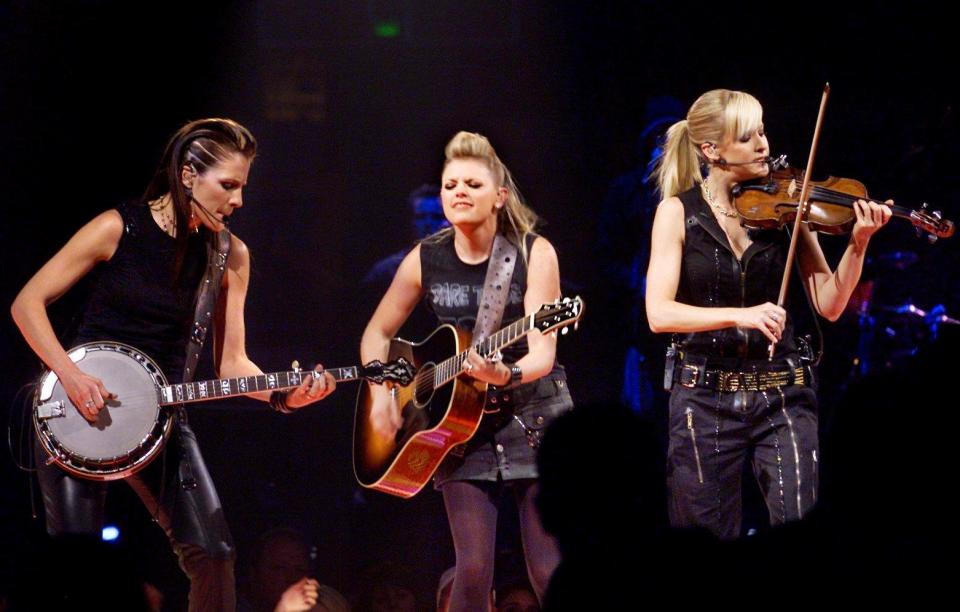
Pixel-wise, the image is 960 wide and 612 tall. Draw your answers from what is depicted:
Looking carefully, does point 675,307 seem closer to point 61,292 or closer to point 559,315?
point 559,315

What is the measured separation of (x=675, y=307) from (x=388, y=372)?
129 cm

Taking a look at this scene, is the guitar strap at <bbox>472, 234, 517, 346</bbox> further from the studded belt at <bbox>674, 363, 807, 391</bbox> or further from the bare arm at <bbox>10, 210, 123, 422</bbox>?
the bare arm at <bbox>10, 210, 123, 422</bbox>

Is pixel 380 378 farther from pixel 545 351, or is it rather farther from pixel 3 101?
pixel 3 101

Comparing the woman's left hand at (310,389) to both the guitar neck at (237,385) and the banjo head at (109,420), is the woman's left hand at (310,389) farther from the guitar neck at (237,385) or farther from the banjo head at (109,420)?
the banjo head at (109,420)

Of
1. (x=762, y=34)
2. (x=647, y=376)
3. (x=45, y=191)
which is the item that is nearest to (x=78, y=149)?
(x=45, y=191)

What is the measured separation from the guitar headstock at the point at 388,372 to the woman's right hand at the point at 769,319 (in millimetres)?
1512

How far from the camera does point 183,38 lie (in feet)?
21.4

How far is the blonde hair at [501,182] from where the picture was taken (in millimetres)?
4652

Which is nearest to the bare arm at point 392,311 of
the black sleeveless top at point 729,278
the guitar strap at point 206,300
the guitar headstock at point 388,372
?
the guitar headstock at point 388,372

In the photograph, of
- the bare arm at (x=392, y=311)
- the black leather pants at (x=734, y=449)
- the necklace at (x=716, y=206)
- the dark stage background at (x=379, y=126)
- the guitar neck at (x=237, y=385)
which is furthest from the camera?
the dark stage background at (x=379, y=126)

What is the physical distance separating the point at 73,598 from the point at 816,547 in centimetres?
137

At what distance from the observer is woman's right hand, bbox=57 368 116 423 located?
422cm

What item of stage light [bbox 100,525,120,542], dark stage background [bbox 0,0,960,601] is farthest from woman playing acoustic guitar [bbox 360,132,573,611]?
stage light [bbox 100,525,120,542]

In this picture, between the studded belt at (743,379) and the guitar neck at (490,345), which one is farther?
the guitar neck at (490,345)
